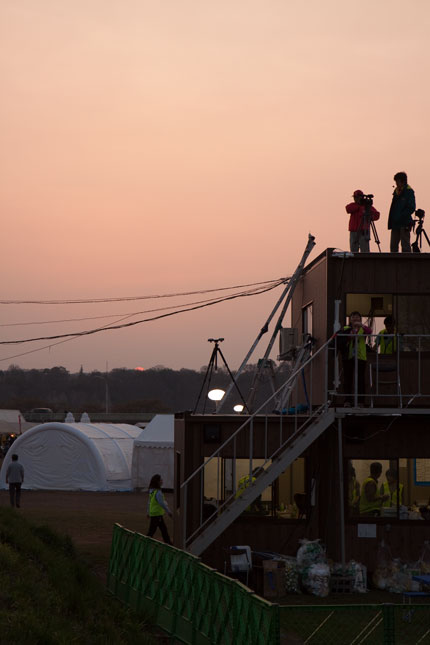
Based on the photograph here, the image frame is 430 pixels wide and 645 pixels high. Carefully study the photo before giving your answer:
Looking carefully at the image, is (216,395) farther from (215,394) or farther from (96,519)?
(96,519)

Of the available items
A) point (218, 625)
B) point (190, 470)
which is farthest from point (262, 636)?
point (190, 470)

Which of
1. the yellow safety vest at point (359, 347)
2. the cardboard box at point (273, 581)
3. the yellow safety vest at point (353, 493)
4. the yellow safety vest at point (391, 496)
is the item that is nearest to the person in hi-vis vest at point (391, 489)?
the yellow safety vest at point (391, 496)

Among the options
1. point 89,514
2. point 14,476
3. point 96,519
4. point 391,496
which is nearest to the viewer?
point 391,496

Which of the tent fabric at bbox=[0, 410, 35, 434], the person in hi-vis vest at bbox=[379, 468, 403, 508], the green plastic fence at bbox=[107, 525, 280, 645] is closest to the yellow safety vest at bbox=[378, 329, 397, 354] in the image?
the person in hi-vis vest at bbox=[379, 468, 403, 508]

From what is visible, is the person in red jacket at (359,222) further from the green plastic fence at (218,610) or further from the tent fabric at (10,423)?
the tent fabric at (10,423)

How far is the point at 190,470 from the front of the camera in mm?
20781

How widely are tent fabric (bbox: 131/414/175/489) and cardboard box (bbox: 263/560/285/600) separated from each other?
2572 cm

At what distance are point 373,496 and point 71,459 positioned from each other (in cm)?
2718

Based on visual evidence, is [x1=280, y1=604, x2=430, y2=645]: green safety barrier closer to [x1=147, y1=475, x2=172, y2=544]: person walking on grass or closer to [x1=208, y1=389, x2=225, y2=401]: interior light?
[x1=147, y1=475, x2=172, y2=544]: person walking on grass

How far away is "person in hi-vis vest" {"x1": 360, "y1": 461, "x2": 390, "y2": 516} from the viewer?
20.9m

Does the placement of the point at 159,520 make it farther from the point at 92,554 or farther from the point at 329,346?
the point at 329,346

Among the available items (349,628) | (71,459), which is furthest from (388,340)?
(71,459)

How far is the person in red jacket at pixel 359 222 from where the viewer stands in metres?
22.3

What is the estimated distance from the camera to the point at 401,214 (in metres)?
22.5
